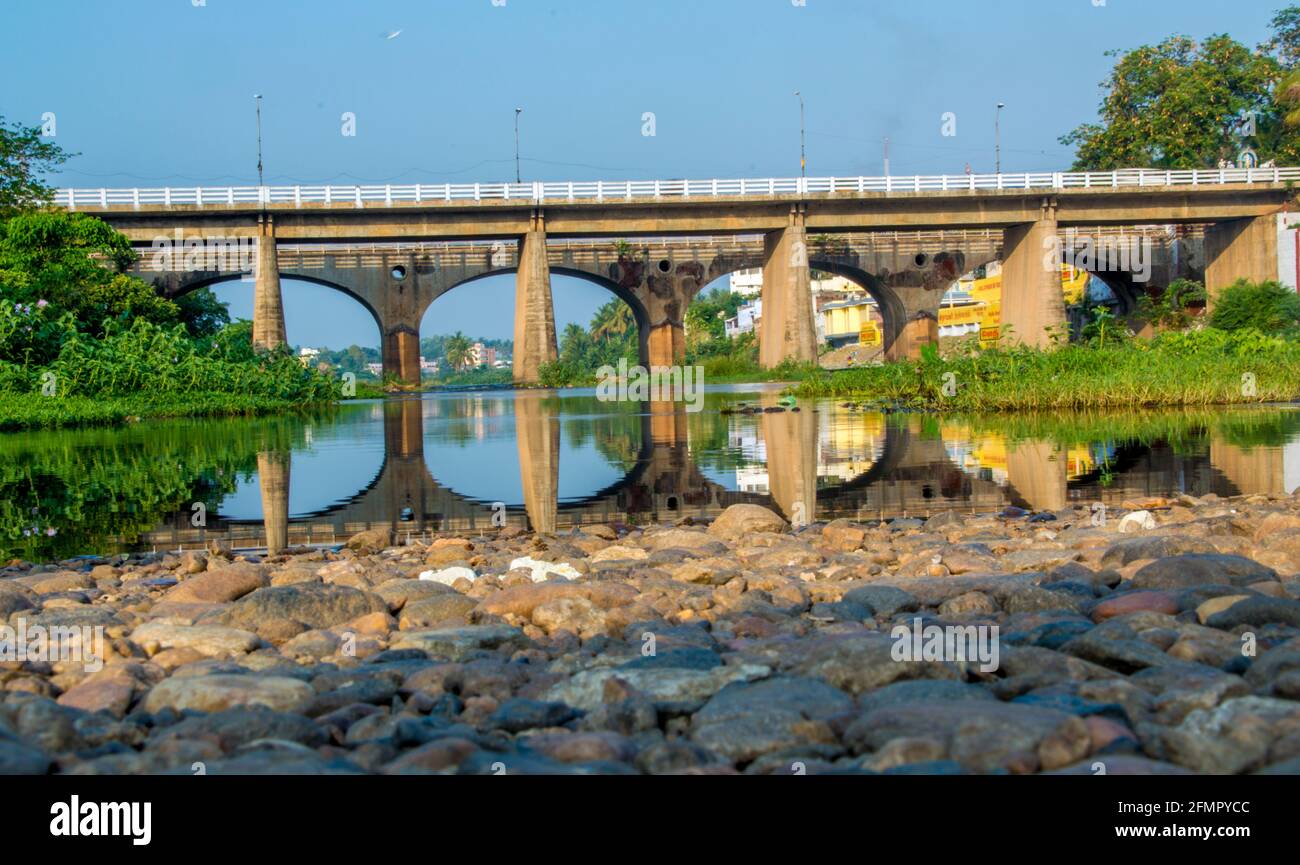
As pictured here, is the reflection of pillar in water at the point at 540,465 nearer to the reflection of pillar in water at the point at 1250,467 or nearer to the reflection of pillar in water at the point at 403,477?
the reflection of pillar in water at the point at 403,477

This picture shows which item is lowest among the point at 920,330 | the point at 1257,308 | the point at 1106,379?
the point at 1106,379

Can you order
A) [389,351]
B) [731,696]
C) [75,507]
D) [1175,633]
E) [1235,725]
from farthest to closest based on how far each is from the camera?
[389,351], [75,507], [1175,633], [731,696], [1235,725]

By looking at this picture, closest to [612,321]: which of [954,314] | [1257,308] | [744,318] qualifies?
[744,318]

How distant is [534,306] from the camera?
4319cm

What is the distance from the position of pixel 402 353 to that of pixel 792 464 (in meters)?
39.4

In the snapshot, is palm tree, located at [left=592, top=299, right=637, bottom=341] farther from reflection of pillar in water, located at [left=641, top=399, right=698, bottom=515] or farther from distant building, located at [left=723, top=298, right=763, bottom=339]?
reflection of pillar in water, located at [left=641, top=399, right=698, bottom=515]

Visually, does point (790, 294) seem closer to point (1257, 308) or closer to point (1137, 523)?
point (1257, 308)

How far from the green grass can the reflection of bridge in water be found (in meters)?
9.81

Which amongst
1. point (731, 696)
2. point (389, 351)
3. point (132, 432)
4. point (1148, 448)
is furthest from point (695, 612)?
point (389, 351)

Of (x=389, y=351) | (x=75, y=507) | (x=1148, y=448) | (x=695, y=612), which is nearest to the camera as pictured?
(x=695, y=612)

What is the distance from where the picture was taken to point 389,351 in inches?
1997

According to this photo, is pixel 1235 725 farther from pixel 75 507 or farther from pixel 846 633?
pixel 75 507

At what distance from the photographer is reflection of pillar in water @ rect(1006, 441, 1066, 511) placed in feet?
32.6
